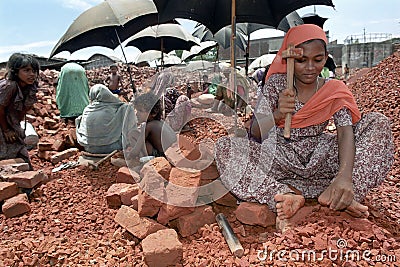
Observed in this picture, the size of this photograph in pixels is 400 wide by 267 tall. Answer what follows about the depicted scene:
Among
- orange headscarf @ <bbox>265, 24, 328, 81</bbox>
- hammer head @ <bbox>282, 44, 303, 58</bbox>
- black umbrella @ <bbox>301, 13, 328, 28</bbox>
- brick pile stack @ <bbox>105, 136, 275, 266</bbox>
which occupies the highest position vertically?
black umbrella @ <bbox>301, 13, 328, 28</bbox>

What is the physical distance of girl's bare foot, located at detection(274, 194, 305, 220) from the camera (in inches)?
72.4

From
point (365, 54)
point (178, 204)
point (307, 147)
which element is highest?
point (365, 54)

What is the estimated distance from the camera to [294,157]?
7.06 ft

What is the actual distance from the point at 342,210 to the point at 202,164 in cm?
97

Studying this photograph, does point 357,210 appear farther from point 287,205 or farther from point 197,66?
point 197,66

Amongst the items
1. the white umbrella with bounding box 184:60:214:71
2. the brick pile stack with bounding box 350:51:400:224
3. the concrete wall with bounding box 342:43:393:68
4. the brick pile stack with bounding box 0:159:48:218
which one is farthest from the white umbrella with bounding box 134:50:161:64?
the concrete wall with bounding box 342:43:393:68

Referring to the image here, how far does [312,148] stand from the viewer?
217 centimetres

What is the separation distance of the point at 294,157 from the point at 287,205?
42 centimetres

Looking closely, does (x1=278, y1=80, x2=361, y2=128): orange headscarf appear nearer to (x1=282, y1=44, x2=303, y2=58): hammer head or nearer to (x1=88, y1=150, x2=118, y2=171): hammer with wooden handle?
(x1=282, y1=44, x2=303, y2=58): hammer head

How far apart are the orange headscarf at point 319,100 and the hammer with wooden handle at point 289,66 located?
0.28ft

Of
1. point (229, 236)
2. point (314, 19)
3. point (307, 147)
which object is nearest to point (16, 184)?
point (229, 236)

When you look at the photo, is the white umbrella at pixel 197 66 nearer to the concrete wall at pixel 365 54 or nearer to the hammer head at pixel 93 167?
the hammer head at pixel 93 167

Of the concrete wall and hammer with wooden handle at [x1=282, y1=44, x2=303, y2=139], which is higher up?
the concrete wall

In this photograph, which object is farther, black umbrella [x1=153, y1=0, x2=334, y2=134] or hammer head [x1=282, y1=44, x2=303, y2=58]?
black umbrella [x1=153, y1=0, x2=334, y2=134]
